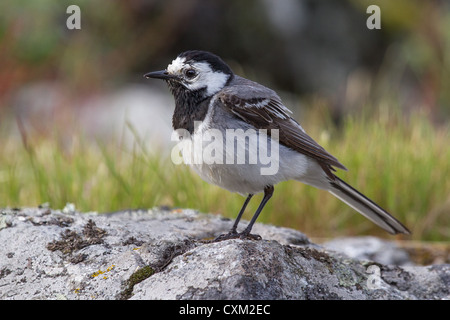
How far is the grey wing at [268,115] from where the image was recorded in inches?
166

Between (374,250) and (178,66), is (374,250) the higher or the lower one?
the lower one

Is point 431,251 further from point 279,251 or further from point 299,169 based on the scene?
point 279,251

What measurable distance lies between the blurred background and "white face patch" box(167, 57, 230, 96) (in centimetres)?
137

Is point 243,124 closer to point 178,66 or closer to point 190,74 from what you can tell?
point 190,74

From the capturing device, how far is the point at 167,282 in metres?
3.09

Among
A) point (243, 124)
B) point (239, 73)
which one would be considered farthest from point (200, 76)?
point (239, 73)

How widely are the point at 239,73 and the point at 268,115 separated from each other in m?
3.61

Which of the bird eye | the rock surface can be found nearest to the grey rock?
the rock surface

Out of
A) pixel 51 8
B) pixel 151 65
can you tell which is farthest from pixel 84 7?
pixel 151 65

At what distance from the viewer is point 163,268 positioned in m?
3.25

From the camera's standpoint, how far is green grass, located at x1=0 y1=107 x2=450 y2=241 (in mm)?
5547

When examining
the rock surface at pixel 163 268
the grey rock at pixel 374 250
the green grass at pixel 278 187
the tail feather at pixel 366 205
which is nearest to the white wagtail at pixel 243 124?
the tail feather at pixel 366 205

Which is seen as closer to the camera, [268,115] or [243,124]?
[243,124]

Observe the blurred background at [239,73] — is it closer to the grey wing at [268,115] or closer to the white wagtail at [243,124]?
the white wagtail at [243,124]
